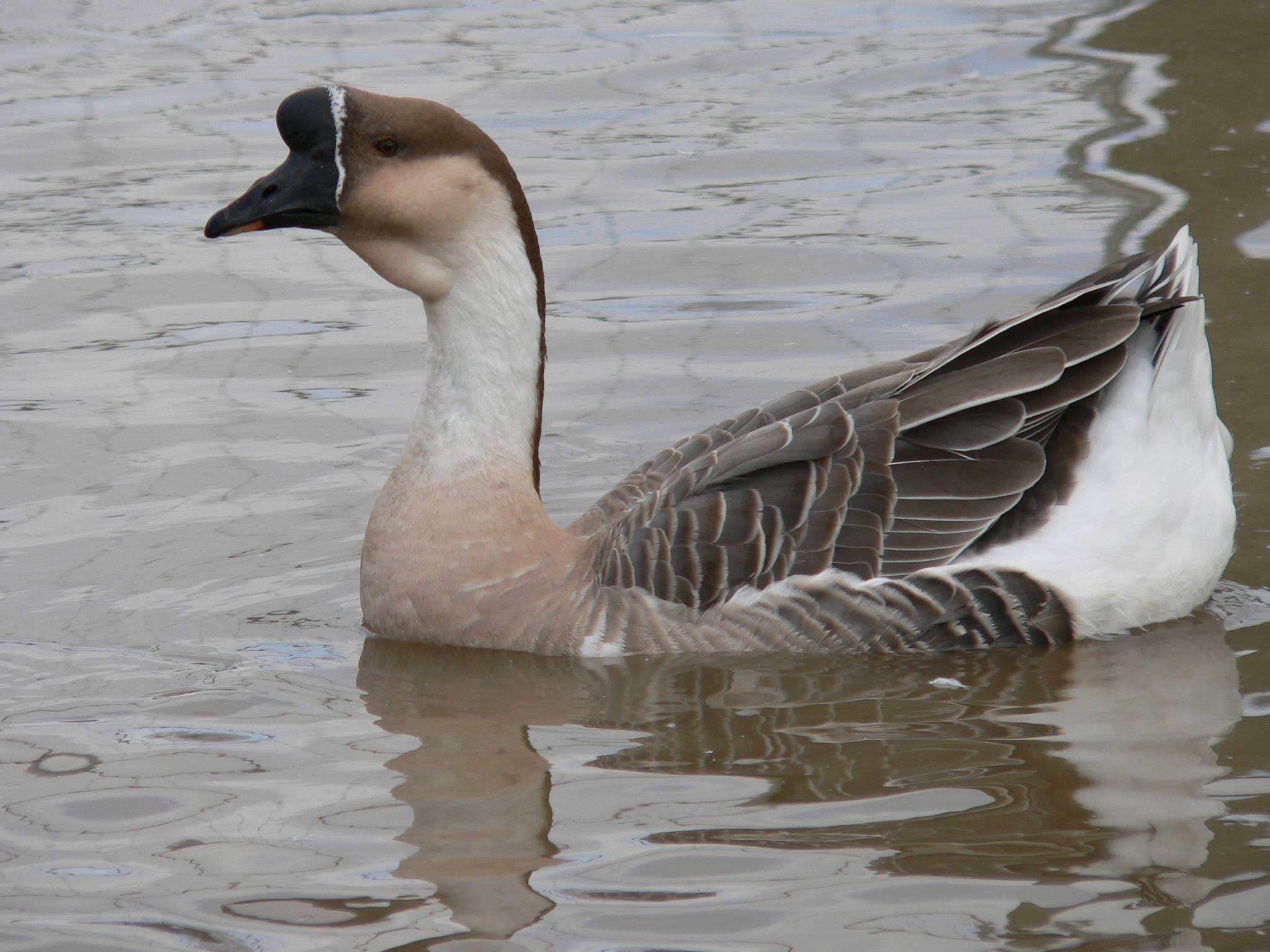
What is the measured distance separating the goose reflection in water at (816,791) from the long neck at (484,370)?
1.96 feet

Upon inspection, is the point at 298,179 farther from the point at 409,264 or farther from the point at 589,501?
the point at 589,501

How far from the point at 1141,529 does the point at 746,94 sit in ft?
23.9

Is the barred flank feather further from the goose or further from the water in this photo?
the water

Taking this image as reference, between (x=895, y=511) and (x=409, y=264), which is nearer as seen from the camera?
(x=895, y=511)

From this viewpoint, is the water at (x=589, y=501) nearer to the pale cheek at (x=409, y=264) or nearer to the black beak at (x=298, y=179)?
the pale cheek at (x=409, y=264)

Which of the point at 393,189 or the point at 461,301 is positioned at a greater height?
the point at 393,189

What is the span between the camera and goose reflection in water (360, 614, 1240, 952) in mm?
3545

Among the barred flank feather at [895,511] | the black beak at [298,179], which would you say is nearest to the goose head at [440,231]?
the black beak at [298,179]

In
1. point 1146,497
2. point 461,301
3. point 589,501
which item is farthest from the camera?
point 589,501

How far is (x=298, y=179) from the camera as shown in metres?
4.80

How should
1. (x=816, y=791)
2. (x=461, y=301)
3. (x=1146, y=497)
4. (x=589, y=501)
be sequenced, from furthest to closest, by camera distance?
(x=589, y=501), (x=461, y=301), (x=1146, y=497), (x=816, y=791)

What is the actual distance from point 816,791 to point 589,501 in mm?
2326

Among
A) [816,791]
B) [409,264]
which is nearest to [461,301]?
[409,264]

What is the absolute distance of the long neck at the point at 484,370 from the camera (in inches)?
199
